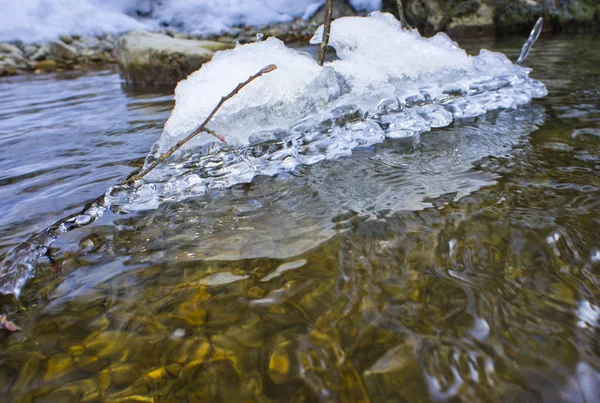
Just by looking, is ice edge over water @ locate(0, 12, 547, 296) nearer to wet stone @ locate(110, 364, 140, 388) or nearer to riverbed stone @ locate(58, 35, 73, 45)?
wet stone @ locate(110, 364, 140, 388)

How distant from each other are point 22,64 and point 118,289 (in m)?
11.7

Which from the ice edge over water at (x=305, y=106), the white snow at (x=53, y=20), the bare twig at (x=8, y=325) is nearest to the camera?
the bare twig at (x=8, y=325)

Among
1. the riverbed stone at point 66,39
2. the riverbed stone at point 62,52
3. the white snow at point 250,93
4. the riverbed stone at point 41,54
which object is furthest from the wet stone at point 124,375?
the riverbed stone at point 66,39

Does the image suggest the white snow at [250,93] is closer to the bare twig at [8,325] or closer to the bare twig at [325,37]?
the bare twig at [325,37]

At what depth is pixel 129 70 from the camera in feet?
21.0

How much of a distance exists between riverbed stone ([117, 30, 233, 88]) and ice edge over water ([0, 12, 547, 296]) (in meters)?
3.54

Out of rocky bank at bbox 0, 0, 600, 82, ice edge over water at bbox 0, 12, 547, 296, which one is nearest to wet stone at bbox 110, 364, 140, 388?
ice edge over water at bbox 0, 12, 547, 296

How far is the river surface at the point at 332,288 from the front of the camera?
95cm

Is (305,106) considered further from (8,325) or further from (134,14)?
(134,14)

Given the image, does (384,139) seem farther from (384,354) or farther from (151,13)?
→ (151,13)

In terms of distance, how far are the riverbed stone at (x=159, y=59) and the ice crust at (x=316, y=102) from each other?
3557mm

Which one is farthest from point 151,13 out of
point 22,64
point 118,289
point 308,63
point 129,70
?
point 118,289

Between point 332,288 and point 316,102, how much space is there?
164 cm

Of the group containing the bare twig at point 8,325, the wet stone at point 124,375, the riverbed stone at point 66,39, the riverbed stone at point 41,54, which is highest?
the riverbed stone at point 66,39
